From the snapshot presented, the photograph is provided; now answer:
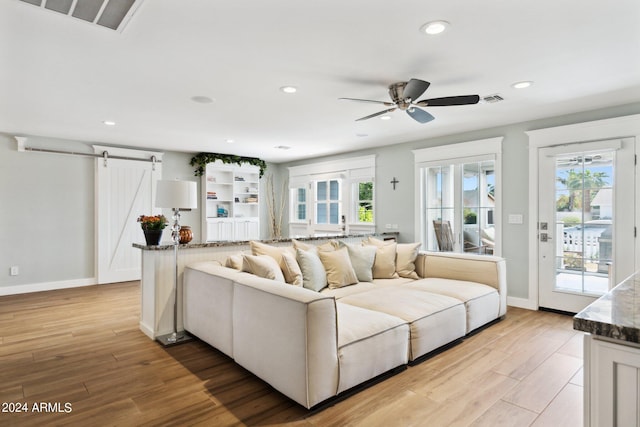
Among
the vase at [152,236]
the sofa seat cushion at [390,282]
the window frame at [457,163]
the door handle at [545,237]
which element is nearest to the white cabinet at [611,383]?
the sofa seat cushion at [390,282]

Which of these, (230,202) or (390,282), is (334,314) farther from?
(230,202)

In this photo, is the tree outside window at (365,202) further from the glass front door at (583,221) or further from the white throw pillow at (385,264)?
the glass front door at (583,221)

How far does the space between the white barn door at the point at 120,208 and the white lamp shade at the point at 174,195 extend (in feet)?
11.2

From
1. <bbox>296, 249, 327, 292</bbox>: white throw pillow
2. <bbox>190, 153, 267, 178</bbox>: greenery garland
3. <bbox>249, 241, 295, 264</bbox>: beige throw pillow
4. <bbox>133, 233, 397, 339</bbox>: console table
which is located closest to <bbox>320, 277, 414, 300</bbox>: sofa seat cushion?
<bbox>296, 249, 327, 292</bbox>: white throw pillow

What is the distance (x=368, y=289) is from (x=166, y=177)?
16.1 ft

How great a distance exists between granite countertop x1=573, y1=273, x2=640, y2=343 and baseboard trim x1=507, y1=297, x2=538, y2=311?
12.0ft

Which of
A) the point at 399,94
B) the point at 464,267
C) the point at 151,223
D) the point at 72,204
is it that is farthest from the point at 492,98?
the point at 72,204

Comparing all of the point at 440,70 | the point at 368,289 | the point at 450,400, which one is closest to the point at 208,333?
the point at 368,289

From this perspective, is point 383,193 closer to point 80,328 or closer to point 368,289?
point 368,289

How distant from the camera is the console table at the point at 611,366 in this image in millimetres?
917

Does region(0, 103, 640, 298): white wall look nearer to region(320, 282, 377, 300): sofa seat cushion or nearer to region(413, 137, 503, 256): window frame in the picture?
region(413, 137, 503, 256): window frame

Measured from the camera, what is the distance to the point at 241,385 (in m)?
2.48

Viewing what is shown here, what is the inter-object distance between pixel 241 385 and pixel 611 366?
2192 mm

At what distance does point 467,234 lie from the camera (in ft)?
16.6
